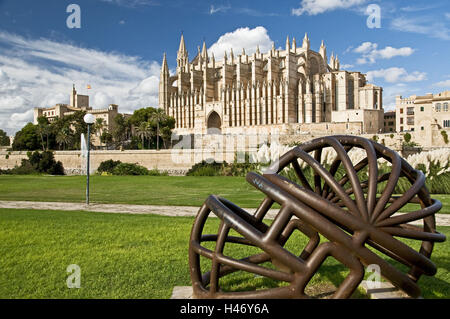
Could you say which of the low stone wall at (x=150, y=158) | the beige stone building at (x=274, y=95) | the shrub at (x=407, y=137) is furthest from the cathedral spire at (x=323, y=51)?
the low stone wall at (x=150, y=158)

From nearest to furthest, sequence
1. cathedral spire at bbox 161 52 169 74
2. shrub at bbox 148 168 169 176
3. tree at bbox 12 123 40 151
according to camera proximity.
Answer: shrub at bbox 148 168 169 176, tree at bbox 12 123 40 151, cathedral spire at bbox 161 52 169 74

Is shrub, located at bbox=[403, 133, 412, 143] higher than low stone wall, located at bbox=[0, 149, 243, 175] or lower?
higher

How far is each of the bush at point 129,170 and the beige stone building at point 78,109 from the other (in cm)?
4027

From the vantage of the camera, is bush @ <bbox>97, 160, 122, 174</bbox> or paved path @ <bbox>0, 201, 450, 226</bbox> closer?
paved path @ <bbox>0, 201, 450, 226</bbox>

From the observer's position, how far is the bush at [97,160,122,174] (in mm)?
34650

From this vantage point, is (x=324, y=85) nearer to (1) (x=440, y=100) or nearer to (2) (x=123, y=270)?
(1) (x=440, y=100)

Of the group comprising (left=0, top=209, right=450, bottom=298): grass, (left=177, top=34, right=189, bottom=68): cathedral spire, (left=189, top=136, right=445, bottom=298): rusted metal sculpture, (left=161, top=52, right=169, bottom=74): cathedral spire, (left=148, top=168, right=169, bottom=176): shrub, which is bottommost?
(left=148, top=168, right=169, bottom=176): shrub

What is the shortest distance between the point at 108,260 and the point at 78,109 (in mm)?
A: 90019

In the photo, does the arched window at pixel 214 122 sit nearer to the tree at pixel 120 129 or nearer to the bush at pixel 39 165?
the tree at pixel 120 129

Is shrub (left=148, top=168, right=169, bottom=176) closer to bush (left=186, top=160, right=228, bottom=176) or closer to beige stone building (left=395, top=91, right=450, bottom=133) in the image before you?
bush (left=186, top=160, right=228, bottom=176)

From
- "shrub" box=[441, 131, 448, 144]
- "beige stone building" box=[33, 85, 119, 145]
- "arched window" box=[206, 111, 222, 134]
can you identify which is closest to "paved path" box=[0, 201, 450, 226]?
"shrub" box=[441, 131, 448, 144]

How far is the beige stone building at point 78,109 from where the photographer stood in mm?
78625

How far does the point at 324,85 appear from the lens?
56094mm

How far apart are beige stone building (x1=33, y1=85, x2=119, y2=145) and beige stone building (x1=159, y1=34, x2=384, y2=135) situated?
15.2 metres
